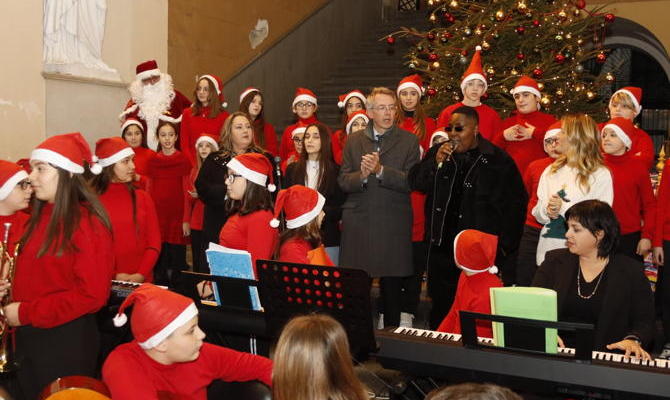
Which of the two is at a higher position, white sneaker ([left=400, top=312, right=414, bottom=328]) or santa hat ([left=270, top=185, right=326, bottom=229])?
santa hat ([left=270, top=185, right=326, bottom=229])

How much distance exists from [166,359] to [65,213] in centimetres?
82

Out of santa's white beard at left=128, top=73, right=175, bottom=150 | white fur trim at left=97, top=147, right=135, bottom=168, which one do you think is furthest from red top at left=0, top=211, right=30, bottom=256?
santa's white beard at left=128, top=73, right=175, bottom=150

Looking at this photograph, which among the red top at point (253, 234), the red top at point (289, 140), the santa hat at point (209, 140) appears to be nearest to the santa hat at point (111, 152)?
the red top at point (253, 234)

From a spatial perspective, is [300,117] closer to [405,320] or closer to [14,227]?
[405,320]

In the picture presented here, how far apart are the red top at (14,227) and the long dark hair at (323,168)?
230cm

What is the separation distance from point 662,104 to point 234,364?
15920mm

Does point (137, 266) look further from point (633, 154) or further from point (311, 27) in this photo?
point (311, 27)

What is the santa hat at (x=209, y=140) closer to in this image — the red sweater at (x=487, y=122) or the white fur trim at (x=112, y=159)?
the white fur trim at (x=112, y=159)

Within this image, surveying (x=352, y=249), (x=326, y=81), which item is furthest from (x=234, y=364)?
(x=326, y=81)

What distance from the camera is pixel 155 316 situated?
2.94m

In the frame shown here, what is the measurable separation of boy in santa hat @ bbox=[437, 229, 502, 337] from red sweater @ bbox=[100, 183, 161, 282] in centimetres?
192

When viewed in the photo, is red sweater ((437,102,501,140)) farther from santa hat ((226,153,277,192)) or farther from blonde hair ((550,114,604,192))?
santa hat ((226,153,277,192))

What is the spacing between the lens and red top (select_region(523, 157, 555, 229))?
5641 millimetres

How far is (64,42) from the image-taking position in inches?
306
